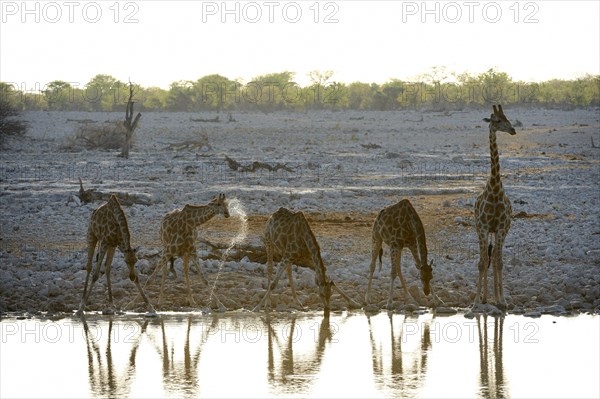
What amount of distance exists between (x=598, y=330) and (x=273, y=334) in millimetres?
3929

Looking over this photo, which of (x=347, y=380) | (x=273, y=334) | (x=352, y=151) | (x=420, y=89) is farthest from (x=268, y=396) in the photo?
(x=420, y=89)

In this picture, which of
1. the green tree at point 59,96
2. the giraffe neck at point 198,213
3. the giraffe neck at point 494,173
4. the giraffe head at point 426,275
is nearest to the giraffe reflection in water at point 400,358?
the giraffe head at point 426,275

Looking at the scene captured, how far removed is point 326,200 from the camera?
2369 centimetres

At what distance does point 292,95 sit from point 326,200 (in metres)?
50.1

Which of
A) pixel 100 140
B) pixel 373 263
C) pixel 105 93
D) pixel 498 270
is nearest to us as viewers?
pixel 498 270

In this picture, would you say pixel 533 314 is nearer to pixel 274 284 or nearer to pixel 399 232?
pixel 399 232

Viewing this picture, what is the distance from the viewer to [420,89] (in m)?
78.8

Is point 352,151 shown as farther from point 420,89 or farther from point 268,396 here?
point 420,89

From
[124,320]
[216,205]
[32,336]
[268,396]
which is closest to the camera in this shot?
[268,396]

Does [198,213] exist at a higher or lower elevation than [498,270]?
higher

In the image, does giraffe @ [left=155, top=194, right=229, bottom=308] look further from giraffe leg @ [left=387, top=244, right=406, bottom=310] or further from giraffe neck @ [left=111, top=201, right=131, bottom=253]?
giraffe leg @ [left=387, top=244, right=406, bottom=310]

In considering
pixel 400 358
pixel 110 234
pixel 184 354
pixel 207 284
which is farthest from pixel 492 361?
pixel 110 234

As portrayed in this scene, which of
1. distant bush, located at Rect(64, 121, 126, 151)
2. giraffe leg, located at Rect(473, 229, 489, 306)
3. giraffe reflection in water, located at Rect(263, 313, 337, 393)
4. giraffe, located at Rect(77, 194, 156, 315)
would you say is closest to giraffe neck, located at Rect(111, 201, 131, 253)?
giraffe, located at Rect(77, 194, 156, 315)

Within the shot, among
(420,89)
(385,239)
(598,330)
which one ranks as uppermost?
(420,89)
